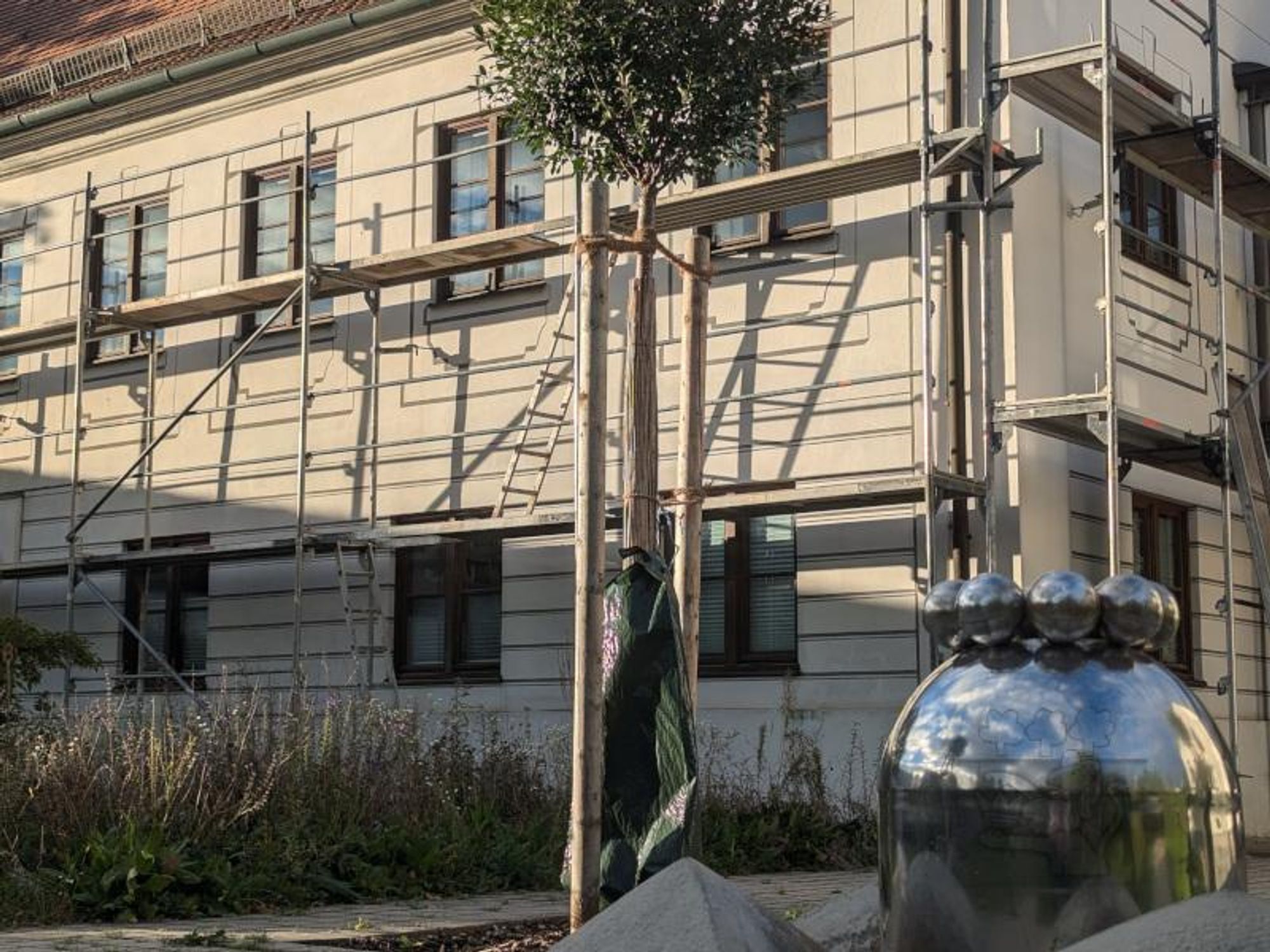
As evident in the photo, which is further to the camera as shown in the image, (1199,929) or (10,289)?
(10,289)

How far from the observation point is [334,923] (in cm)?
917

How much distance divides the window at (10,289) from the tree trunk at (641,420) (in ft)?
50.5

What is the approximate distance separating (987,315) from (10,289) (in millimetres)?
12348

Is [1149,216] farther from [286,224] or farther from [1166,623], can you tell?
[1166,623]

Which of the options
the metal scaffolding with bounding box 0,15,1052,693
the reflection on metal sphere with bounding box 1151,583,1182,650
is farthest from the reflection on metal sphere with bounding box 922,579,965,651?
the metal scaffolding with bounding box 0,15,1052,693

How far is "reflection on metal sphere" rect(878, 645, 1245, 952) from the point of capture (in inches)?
184

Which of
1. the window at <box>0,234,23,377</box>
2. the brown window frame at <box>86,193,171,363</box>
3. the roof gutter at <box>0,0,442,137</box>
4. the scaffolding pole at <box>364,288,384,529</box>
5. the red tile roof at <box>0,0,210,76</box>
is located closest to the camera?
the scaffolding pole at <box>364,288,384,529</box>

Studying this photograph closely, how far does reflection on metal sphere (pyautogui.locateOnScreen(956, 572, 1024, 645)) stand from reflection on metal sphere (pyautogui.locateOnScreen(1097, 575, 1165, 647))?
21 centimetres

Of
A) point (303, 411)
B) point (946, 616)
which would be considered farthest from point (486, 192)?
point (946, 616)

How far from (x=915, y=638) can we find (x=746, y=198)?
11.9 feet

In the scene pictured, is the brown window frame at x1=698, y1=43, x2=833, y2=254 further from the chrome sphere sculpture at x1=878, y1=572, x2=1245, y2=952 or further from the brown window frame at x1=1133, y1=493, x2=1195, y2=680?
the chrome sphere sculpture at x1=878, y1=572, x2=1245, y2=952

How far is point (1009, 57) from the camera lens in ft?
50.6

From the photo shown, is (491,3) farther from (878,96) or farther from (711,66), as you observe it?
(878,96)

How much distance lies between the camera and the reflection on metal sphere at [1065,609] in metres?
4.83
